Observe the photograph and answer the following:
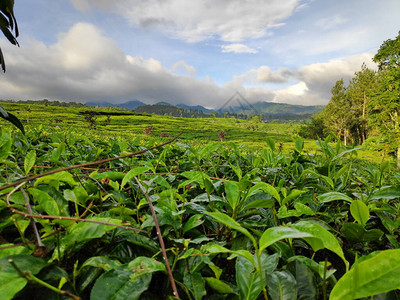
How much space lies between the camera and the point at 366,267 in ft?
1.07

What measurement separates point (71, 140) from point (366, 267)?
5.42ft

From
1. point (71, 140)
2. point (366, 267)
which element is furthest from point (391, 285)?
point (71, 140)

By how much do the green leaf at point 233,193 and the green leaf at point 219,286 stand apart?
0.73 feet

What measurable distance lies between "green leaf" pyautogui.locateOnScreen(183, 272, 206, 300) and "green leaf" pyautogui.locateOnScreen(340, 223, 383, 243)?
394 millimetres

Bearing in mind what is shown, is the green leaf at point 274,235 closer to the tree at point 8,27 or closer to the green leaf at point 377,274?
the green leaf at point 377,274

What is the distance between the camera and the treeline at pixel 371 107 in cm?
1460

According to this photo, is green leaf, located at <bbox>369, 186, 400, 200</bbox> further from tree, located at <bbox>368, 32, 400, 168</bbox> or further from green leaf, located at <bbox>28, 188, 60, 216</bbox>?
tree, located at <bbox>368, 32, 400, 168</bbox>

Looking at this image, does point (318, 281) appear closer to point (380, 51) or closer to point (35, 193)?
point (35, 193)

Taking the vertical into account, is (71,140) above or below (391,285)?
above

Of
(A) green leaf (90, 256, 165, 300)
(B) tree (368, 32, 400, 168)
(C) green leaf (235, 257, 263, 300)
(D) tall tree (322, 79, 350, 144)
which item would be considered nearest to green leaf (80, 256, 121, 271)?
(A) green leaf (90, 256, 165, 300)

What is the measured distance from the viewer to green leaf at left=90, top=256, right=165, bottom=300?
0.41 meters

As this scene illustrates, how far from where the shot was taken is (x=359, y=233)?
1.87 feet

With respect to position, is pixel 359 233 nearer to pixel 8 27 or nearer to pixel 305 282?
pixel 305 282

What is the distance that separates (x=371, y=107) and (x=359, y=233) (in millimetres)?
22416
